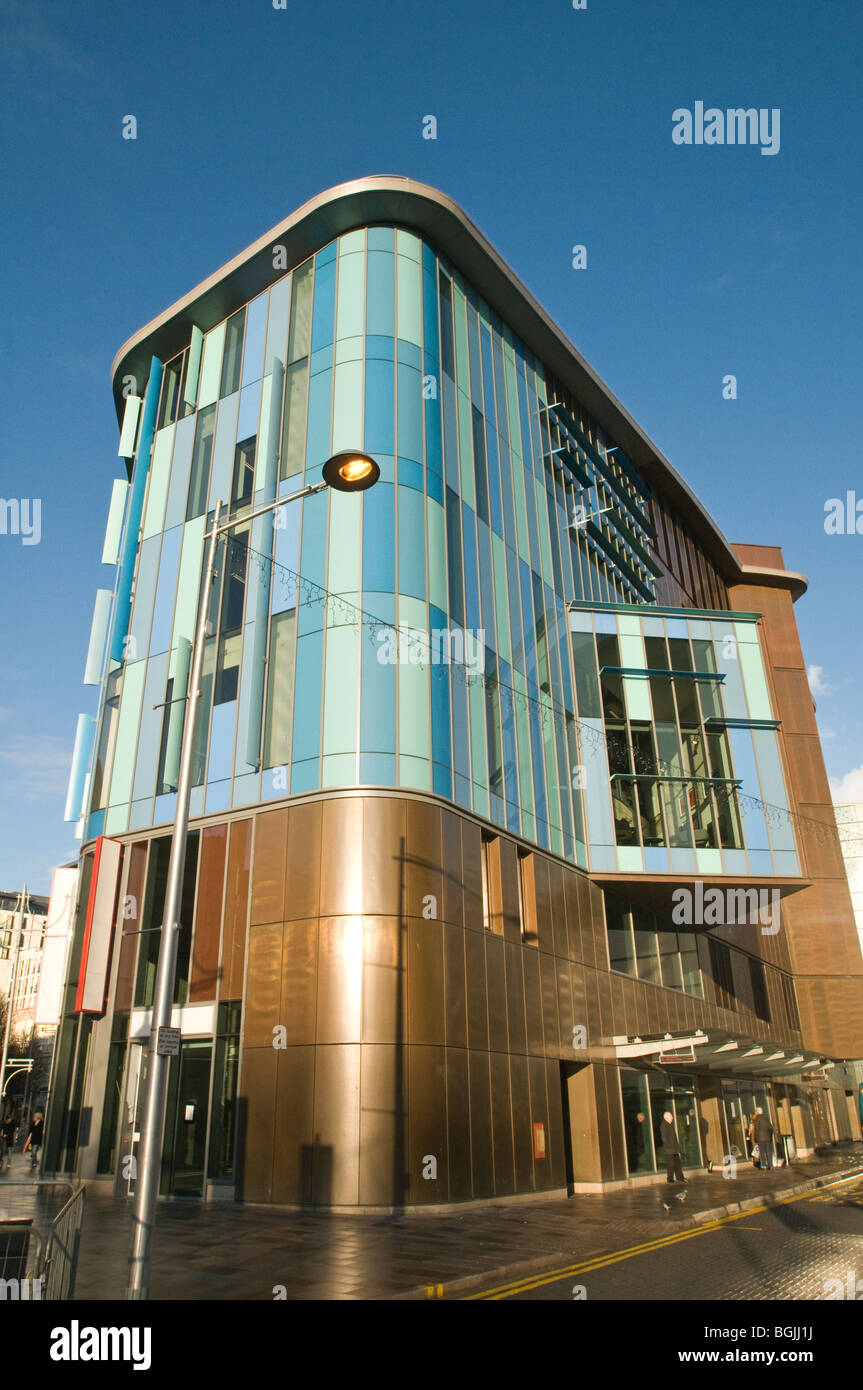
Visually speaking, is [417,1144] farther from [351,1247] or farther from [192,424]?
[192,424]

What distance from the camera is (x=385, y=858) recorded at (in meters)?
19.3

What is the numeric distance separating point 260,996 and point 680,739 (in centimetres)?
1658

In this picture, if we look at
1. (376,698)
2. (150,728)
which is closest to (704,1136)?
(376,698)

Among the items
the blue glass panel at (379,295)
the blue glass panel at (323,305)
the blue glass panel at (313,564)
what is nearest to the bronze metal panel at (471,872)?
the blue glass panel at (313,564)

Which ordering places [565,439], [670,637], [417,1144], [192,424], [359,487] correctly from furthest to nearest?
[565,439] < [670,637] < [192,424] < [417,1144] < [359,487]

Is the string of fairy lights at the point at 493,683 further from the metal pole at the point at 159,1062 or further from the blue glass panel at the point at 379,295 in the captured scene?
the metal pole at the point at 159,1062

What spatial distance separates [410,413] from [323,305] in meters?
4.89

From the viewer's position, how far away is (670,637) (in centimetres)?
3111

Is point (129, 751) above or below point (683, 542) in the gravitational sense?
below

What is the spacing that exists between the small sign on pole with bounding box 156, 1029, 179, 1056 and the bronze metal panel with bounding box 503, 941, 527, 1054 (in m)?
13.4

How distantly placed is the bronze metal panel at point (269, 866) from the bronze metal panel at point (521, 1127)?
6.52 meters

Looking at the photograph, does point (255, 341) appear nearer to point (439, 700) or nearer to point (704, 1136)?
point (439, 700)

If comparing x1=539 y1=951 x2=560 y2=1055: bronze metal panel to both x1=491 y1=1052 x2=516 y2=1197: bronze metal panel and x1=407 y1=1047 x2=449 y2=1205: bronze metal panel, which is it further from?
x1=407 y1=1047 x2=449 y2=1205: bronze metal panel
